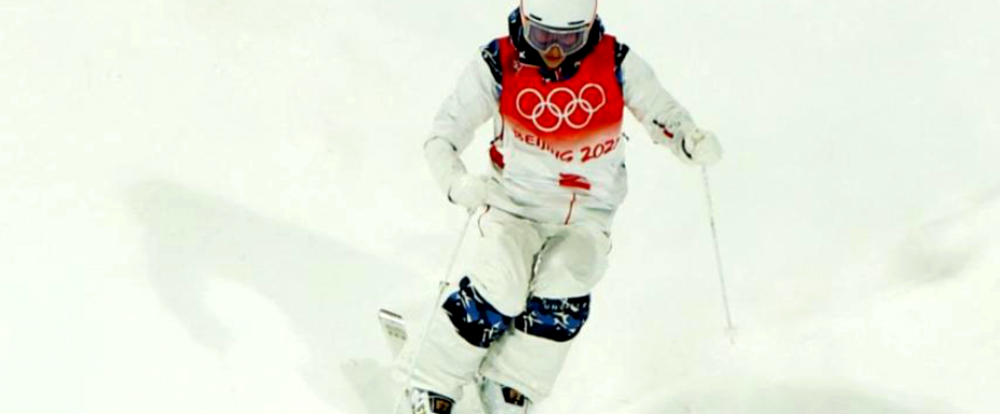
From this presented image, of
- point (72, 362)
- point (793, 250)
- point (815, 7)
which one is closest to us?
point (72, 362)

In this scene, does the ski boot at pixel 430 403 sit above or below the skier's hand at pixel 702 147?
below

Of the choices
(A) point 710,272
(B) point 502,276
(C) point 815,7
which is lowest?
(A) point 710,272

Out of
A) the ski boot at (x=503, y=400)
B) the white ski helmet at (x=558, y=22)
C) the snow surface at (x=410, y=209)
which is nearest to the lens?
the white ski helmet at (x=558, y=22)

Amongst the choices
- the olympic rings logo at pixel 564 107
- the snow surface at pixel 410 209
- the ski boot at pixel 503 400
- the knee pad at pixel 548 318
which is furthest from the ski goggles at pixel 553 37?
the snow surface at pixel 410 209

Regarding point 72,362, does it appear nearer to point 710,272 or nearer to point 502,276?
point 502,276

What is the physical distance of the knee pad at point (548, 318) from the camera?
2.96 meters

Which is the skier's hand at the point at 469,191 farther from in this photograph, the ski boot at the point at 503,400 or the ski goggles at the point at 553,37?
the ski boot at the point at 503,400

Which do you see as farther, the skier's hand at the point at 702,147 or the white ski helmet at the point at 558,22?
the skier's hand at the point at 702,147

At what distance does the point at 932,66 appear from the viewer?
4.62m

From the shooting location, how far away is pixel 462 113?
3.01m

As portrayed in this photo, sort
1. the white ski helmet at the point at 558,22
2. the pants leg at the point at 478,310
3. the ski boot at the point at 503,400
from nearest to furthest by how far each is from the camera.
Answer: the white ski helmet at the point at 558,22 < the pants leg at the point at 478,310 < the ski boot at the point at 503,400

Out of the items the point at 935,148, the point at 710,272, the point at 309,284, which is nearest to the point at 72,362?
the point at 309,284

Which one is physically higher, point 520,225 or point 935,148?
point 520,225

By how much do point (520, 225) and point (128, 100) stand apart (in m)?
1.95
